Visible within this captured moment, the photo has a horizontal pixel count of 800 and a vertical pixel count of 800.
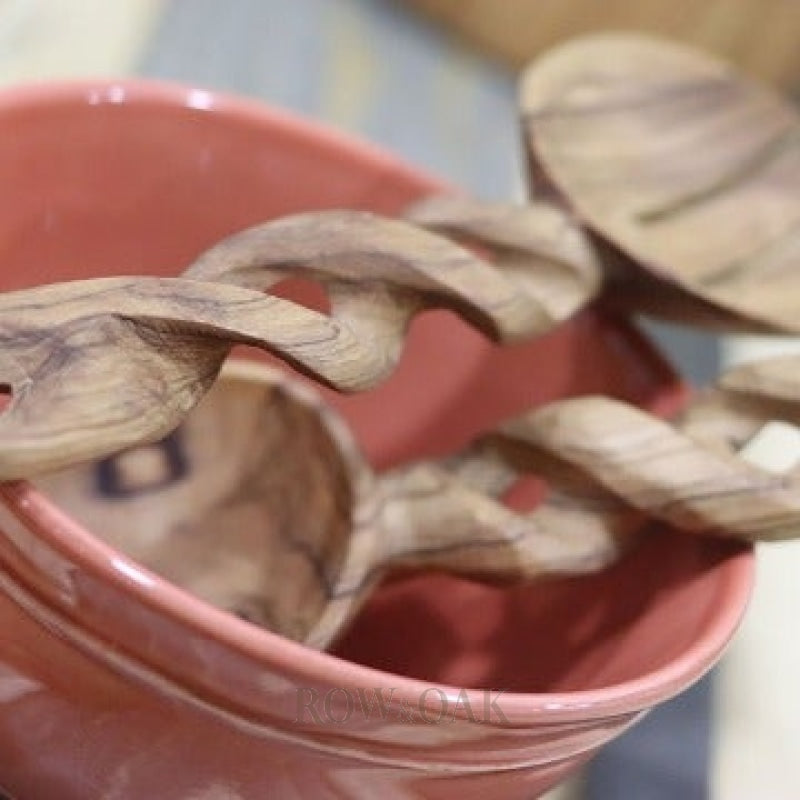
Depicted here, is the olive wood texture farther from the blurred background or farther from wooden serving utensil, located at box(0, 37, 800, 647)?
the blurred background

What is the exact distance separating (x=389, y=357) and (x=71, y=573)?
91mm

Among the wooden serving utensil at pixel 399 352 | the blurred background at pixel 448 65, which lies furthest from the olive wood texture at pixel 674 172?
the blurred background at pixel 448 65

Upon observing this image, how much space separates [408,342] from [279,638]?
184 millimetres

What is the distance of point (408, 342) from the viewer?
1.36 feet

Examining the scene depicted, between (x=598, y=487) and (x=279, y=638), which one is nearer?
(x=279, y=638)

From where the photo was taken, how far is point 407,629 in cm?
39

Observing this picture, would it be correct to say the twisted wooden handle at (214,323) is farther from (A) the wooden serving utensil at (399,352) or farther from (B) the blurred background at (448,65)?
(B) the blurred background at (448,65)

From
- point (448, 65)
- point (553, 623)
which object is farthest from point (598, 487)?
point (448, 65)

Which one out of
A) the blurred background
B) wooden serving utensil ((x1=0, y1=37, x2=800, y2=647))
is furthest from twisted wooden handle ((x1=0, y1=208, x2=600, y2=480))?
the blurred background

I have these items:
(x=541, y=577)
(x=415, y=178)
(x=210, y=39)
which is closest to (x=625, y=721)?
(x=541, y=577)

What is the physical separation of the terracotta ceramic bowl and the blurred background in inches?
2.5

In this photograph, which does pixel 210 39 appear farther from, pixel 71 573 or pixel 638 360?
pixel 71 573

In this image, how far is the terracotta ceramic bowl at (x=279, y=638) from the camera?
0.25 m

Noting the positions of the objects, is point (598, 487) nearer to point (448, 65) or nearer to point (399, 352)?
point (399, 352)
